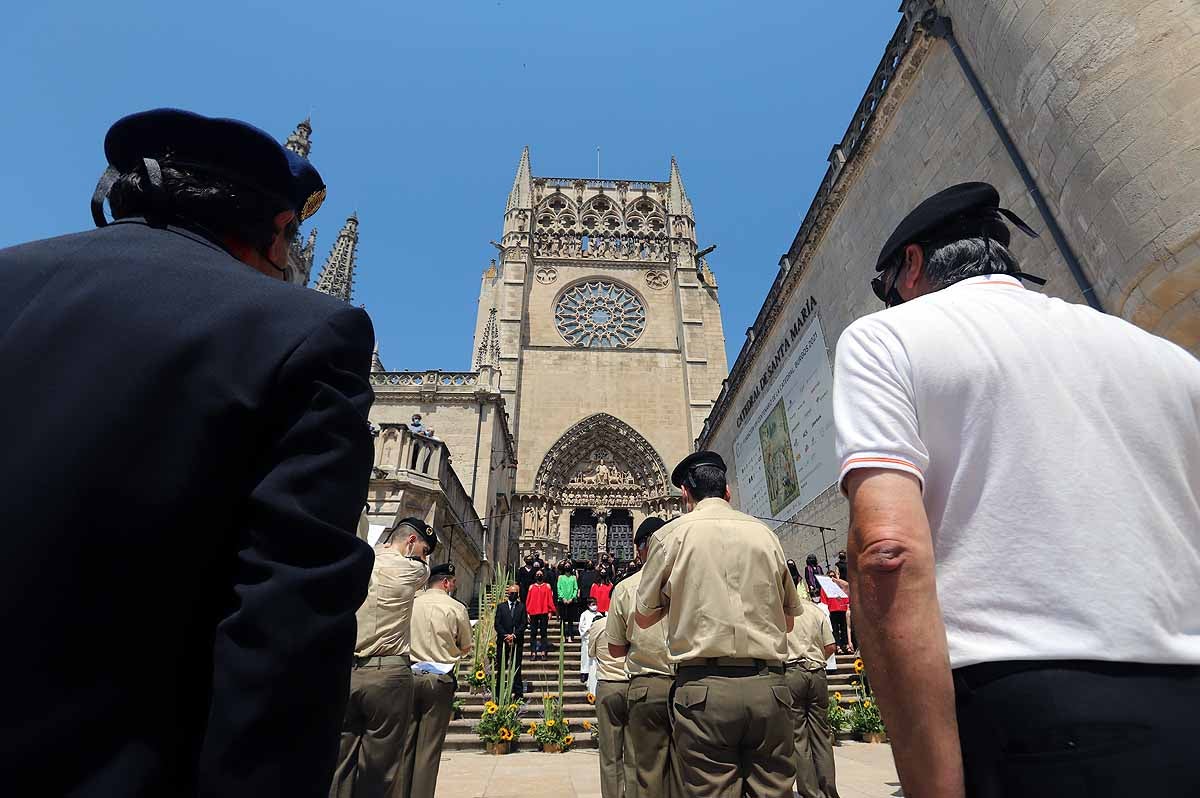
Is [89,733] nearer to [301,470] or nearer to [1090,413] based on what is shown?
[301,470]

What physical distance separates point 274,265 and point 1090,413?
1.70m

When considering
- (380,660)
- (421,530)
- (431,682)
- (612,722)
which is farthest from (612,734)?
(421,530)

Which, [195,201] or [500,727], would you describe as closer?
[195,201]

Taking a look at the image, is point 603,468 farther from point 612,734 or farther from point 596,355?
point 612,734

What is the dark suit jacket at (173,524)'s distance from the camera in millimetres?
788

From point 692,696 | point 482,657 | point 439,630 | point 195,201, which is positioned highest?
point 195,201

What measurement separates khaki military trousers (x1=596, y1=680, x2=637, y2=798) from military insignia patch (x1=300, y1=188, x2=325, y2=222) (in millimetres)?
4433

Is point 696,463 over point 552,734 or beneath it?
over

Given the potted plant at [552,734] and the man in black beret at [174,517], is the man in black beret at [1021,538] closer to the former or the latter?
the man in black beret at [174,517]

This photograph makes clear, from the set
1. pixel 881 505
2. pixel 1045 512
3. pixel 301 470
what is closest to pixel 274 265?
pixel 301 470

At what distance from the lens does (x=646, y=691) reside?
427 cm

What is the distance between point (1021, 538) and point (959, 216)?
80 cm

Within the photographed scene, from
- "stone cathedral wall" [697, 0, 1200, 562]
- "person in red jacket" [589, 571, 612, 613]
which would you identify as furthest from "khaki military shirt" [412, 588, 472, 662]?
"stone cathedral wall" [697, 0, 1200, 562]

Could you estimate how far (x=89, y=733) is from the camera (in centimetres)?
77
